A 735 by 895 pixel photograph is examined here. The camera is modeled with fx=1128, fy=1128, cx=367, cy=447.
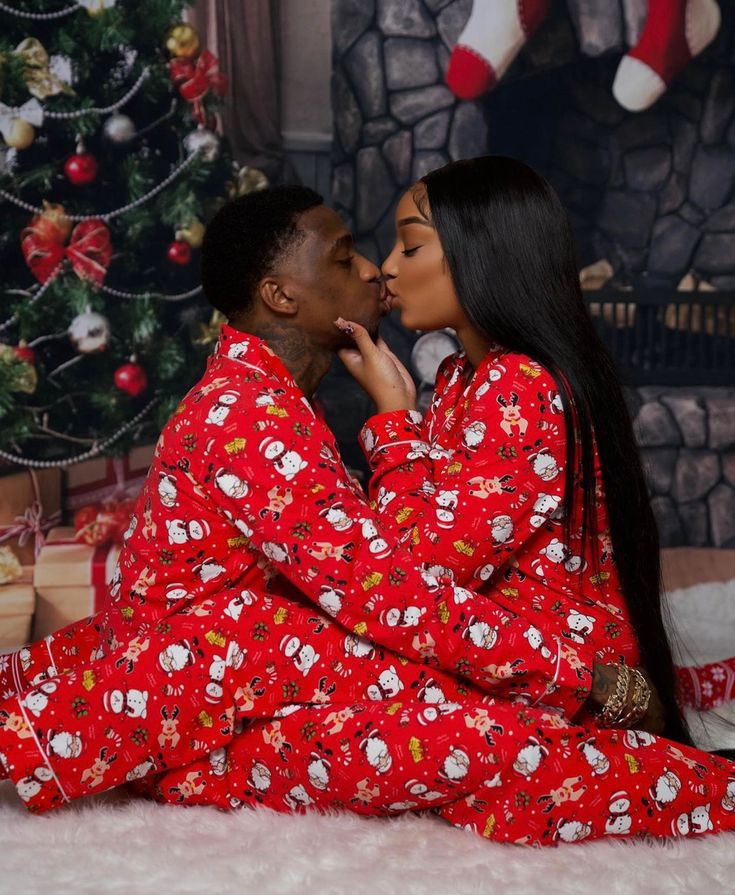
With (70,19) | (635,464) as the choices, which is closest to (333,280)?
(635,464)

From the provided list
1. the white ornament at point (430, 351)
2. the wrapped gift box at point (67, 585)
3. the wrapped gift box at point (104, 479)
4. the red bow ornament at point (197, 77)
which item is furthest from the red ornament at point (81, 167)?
the white ornament at point (430, 351)

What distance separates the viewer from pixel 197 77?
3621 millimetres

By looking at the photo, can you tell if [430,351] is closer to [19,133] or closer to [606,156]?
[606,156]

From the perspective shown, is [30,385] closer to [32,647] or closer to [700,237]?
[32,647]

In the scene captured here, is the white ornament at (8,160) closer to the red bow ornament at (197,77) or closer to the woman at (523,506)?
the red bow ornament at (197,77)

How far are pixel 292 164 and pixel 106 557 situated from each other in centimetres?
158

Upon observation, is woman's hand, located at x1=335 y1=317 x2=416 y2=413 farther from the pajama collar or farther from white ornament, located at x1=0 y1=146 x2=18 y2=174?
white ornament, located at x1=0 y1=146 x2=18 y2=174

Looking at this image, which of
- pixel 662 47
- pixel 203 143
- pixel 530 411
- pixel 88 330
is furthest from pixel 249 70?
pixel 530 411

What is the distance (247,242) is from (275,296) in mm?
108

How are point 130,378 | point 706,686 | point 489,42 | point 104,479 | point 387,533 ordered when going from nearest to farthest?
1. point 387,533
2. point 706,686
3. point 130,378
4. point 104,479
5. point 489,42

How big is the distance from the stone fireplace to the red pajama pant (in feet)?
7.72

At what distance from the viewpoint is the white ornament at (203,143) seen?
3.61 metres

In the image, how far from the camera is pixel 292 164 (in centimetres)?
414

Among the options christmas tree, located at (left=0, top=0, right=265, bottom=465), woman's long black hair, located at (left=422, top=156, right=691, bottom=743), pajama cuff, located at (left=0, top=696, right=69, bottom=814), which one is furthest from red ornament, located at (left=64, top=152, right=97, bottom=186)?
pajama cuff, located at (left=0, top=696, right=69, bottom=814)
